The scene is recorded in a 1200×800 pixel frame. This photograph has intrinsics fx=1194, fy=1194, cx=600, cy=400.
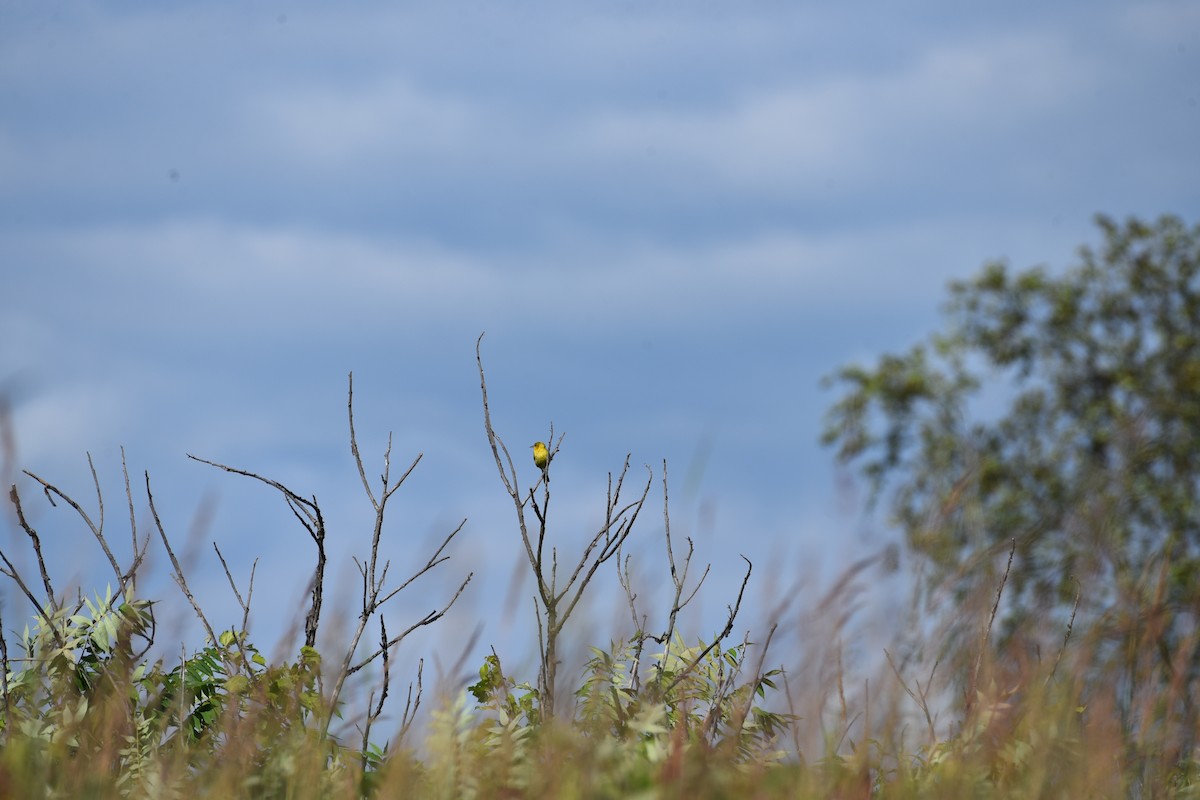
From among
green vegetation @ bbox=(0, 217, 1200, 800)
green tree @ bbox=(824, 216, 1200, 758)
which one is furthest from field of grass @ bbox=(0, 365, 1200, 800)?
green tree @ bbox=(824, 216, 1200, 758)

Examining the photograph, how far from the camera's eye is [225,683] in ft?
11.9

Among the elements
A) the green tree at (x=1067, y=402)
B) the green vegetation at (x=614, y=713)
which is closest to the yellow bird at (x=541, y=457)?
the green vegetation at (x=614, y=713)

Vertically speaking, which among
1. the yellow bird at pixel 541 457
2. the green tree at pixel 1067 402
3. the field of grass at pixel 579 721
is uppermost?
the green tree at pixel 1067 402

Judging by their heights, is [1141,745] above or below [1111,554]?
below

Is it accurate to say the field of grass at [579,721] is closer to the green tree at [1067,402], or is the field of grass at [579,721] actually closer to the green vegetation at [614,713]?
the green vegetation at [614,713]

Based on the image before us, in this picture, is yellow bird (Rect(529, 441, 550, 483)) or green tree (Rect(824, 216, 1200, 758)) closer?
yellow bird (Rect(529, 441, 550, 483))

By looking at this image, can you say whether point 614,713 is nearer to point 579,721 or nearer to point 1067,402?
point 579,721

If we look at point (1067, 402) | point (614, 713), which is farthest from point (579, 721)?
point (1067, 402)

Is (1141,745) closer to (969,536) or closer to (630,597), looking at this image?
(630,597)

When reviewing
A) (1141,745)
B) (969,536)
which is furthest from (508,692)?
(969,536)

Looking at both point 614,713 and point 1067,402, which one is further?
point 1067,402

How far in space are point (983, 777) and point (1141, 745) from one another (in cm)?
81

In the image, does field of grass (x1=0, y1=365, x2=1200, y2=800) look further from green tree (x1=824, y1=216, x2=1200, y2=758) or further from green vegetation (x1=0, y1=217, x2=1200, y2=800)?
green tree (x1=824, y1=216, x2=1200, y2=758)

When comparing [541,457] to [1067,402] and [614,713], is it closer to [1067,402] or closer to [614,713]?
[614,713]
